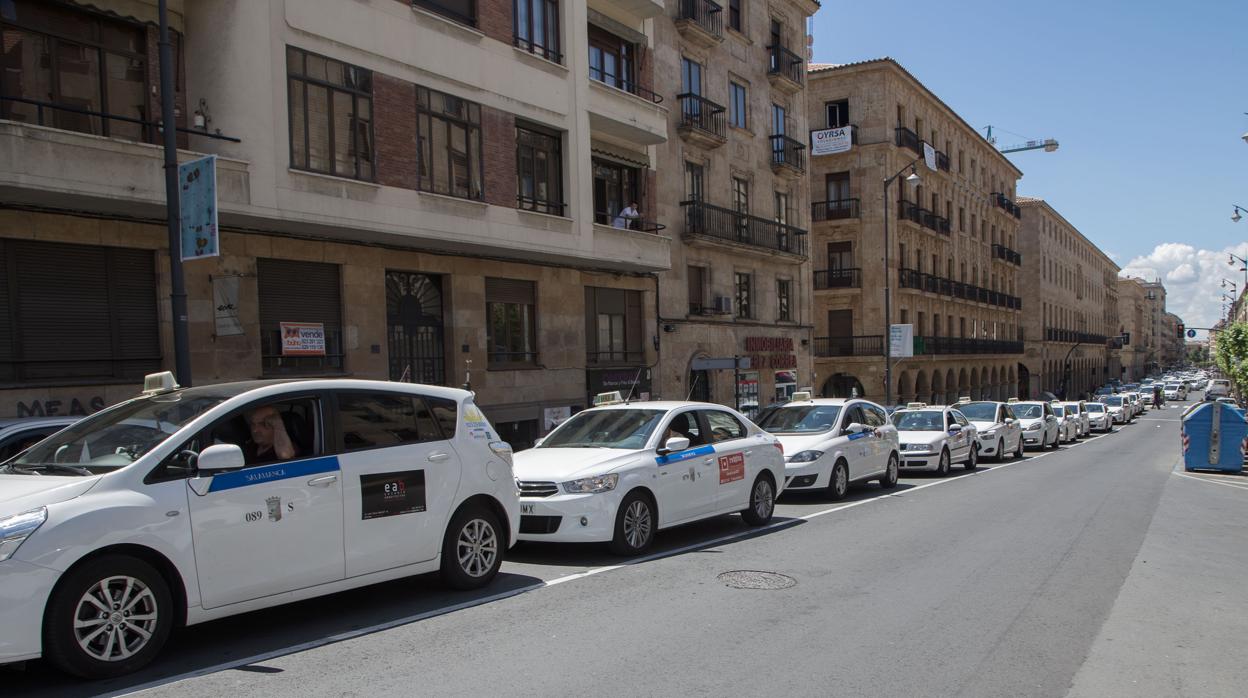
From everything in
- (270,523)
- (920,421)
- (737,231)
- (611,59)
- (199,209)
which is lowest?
(920,421)

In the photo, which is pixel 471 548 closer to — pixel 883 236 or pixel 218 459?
pixel 218 459

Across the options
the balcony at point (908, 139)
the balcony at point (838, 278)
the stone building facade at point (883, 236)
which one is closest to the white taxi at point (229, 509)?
the stone building facade at point (883, 236)

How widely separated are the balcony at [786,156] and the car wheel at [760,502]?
825 inches

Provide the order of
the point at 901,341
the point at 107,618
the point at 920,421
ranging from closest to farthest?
1. the point at 107,618
2. the point at 920,421
3. the point at 901,341

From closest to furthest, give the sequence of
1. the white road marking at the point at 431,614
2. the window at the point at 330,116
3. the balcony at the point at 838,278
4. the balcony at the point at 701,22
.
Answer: the white road marking at the point at 431,614
the window at the point at 330,116
the balcony at the point at 701,22
the balcony at the point at 838,278

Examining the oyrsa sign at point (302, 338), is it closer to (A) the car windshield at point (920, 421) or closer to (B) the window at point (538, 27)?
(B) the window at point (538, 27)

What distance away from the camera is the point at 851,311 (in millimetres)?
43344

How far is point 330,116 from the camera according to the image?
14281 mm

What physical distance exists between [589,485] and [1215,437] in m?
19.7

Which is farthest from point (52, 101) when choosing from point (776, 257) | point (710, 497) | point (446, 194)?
point (776, 257)

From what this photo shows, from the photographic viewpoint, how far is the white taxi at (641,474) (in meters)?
8.98

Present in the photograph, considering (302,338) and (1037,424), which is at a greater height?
(302,338)

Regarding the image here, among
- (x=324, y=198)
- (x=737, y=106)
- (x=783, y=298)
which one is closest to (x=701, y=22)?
(x=737, y=106)

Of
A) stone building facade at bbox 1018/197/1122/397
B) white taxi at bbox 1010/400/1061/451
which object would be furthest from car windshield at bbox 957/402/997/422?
stone building facade at bbox 1018/197/1122/397
